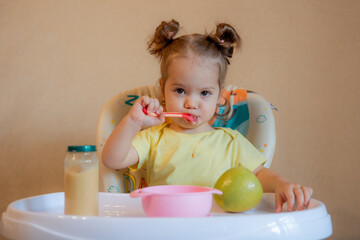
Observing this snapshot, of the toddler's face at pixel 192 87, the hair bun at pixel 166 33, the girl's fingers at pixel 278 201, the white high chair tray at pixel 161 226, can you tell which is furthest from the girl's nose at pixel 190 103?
the white high chair tray at pixel 161 226

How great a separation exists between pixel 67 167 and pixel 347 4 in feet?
5.14

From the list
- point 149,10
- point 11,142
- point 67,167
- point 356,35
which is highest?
point 149,10

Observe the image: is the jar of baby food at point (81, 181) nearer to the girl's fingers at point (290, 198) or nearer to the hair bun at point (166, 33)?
the girl's fingers at point (290, 198)

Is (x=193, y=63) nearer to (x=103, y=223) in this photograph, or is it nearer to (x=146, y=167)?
(x=146, y=167)

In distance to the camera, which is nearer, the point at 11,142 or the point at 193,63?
the point at 193,63

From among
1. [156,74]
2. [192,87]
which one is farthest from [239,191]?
[156,74]

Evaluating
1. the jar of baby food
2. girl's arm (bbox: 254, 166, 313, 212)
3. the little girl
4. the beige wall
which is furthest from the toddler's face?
the beige wall

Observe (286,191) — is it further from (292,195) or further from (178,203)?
(178,203)

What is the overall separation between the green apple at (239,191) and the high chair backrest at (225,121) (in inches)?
12.8

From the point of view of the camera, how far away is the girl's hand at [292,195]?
809 mm

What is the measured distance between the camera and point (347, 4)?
178cm

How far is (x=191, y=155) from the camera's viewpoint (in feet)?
3.49

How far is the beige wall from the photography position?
1746 mm

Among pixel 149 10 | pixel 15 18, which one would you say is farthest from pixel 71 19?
pixel 149 10
